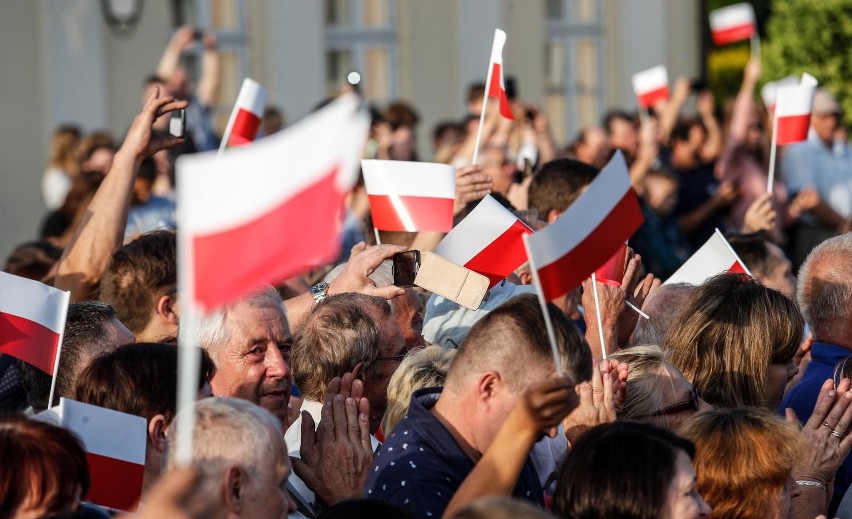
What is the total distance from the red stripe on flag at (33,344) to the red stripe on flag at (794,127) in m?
4.93

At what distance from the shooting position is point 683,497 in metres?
3.56

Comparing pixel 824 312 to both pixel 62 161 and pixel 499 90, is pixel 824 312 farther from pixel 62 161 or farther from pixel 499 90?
pixel 62 161

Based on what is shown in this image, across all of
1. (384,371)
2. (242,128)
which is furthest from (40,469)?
(242,128)

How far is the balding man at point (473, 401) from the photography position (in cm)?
380

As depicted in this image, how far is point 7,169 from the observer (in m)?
14.7

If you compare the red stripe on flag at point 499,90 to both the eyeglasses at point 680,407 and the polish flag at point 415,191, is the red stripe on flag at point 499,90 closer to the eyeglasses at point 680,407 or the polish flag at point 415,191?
the polish flag at point 415,191

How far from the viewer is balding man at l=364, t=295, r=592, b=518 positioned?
12.5 ft

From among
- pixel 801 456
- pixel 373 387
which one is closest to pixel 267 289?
pixel 373 387

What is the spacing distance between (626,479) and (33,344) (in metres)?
2.13

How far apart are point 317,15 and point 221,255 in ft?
47.8

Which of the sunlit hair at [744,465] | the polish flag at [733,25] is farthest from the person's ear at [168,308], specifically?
the polish flag at [733,25]

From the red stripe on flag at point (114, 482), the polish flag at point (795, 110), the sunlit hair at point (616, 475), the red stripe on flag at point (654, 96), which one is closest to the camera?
the sunlit hair at point (616, 475)

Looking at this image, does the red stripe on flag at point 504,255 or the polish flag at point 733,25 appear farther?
the polish flag at point 733,25

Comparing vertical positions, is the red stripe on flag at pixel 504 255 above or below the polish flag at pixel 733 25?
below
